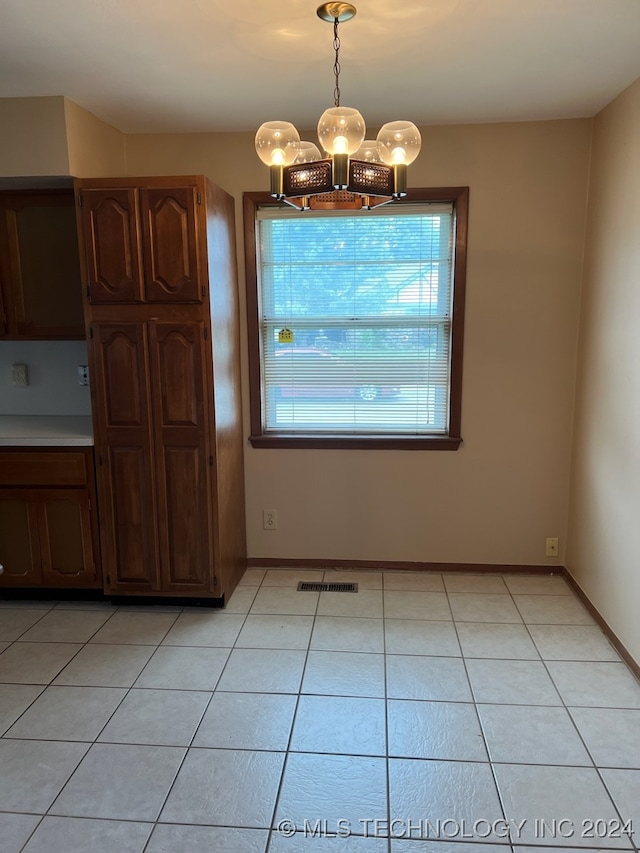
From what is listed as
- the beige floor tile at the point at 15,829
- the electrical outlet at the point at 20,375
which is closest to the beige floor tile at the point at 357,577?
the beige floor tile at the point at 15,829

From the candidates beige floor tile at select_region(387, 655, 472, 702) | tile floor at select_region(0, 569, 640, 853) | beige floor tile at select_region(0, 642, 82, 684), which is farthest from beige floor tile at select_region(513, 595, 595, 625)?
beige floor tile at select_region(0, 642, 82, 684)

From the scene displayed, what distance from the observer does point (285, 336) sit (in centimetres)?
333

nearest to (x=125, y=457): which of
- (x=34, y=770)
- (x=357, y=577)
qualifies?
(x=34, y=770)

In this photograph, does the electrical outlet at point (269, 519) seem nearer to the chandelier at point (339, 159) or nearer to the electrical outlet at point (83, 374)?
the electrical outlet at point (83, 374)

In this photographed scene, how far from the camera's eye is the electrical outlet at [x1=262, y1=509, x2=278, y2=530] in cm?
352

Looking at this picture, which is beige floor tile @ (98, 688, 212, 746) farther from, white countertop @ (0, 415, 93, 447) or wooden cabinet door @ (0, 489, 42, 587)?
white countertop @ (0, 415, 93, 447)

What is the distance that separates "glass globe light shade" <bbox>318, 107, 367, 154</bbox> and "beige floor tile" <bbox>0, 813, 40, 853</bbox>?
2.20 metres

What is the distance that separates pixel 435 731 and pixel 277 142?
6.95 feet

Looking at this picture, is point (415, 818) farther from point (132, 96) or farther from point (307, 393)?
point (132, 96)

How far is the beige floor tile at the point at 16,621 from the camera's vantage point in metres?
2.80

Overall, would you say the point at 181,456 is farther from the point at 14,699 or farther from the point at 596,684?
the point at 596,684

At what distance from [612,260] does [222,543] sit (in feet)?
7.93

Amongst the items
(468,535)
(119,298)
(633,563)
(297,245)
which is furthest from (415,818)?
(297,245)

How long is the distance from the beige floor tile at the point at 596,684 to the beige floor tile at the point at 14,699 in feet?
7.07
